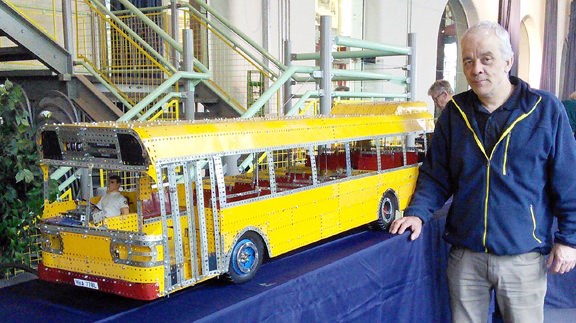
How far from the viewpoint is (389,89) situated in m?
15.5

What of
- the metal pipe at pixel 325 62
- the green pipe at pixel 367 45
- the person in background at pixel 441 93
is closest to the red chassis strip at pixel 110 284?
the metal pipe at pixel 325 62

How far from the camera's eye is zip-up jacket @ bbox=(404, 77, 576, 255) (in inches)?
112

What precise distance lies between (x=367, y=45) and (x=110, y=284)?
3.80 metres

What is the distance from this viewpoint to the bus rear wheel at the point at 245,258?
9.25 ft

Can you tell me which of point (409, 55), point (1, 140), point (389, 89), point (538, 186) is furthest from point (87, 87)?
point (389, 89)

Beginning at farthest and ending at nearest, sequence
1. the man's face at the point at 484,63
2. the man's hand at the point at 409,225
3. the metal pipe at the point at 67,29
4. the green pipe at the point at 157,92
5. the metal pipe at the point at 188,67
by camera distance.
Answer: the metal pipe at the point at 67,29
the metal pipe at the point at 188,67
the green pipe at the point at 157,92
the man's hand at the point at 409,225
the man's face at the point at 484,63

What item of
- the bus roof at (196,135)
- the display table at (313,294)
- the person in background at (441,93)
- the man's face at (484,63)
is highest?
the man's face at (484,63)

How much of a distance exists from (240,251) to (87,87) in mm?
5230

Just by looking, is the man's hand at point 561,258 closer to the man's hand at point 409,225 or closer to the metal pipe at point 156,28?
the man's hand at point 409,225

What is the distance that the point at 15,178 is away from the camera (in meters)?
3.68

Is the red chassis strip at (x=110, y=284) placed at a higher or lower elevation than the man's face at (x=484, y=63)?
lower

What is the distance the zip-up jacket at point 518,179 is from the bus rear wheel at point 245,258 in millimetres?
1172

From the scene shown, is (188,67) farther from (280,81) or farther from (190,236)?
(190,236)

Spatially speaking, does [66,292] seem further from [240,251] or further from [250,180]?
[250,180]
